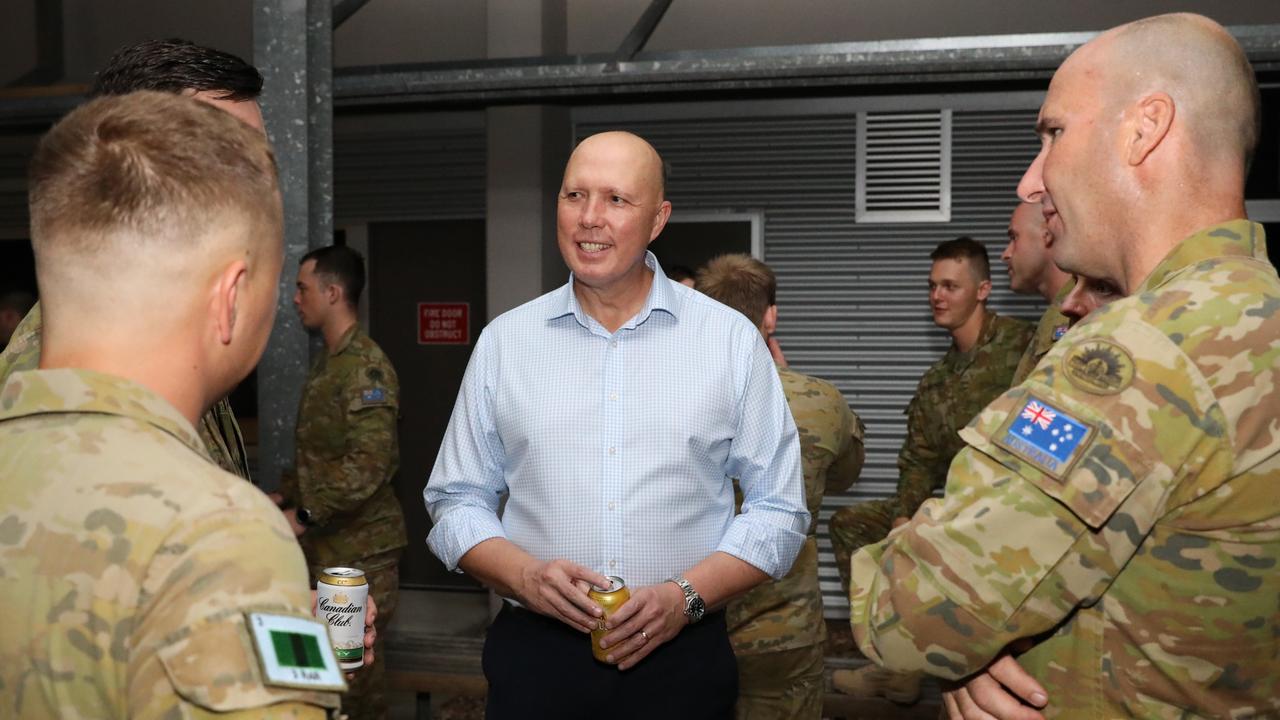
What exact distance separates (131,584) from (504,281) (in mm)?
5316

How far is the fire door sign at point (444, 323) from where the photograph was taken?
688 centimetres

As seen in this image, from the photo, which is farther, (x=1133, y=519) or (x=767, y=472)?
(x=767, y=472)

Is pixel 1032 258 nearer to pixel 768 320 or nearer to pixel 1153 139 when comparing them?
pixel 768 320

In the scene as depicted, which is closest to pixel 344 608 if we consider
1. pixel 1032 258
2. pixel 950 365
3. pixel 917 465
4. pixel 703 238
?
pixel 1032 258

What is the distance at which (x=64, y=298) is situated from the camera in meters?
1.03

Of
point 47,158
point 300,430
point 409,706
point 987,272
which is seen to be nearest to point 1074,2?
point 987,272

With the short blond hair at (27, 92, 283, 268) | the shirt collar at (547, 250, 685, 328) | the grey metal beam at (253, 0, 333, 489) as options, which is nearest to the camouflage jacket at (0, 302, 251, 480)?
the short blond hair at (27, 92, 283, 268)

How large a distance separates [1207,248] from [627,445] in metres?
1.29

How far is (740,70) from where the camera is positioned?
381cm

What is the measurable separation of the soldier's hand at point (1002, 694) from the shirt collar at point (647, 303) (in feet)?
4.05

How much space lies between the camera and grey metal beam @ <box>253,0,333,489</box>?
134 inches

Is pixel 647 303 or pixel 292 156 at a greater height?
pixel 292 156

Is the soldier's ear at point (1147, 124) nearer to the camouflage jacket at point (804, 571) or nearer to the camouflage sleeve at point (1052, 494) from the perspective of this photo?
the camouflage sleeve at point (1052, 494)

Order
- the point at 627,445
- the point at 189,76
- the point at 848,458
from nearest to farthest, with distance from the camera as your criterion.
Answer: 1. the point at 189,76
2. the point at 627,445
3. the point at 848,458
